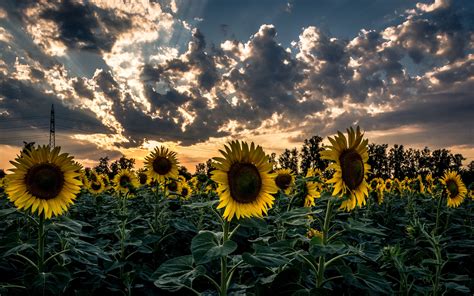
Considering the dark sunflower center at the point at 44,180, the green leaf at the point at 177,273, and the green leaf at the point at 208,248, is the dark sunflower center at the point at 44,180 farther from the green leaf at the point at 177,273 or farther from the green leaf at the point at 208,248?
the green leaf at the point at 208,248

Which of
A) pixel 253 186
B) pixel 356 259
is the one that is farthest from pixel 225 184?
pixel 356 259

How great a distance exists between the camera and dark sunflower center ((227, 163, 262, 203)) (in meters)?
3.04

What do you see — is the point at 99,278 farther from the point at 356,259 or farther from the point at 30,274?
the point at 356,259

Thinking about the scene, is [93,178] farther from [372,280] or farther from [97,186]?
[372,280]

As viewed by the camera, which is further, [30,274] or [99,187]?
[99,187]

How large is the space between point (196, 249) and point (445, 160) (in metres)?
94.8

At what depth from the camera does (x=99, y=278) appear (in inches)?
144

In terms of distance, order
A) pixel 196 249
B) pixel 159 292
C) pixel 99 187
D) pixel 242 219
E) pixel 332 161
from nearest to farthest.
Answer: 1. pixel 196 249
2. pixel 242 219
3. pixel 332 161
4. pixel 159 292
5. pixel 99 187

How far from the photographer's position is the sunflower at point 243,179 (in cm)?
298

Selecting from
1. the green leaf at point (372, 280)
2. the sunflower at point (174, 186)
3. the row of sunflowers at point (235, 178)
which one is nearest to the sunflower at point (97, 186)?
the sunflower at point (174, 186)

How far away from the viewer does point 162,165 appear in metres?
6.62

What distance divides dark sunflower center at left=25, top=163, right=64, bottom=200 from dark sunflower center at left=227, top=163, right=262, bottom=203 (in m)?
1.88

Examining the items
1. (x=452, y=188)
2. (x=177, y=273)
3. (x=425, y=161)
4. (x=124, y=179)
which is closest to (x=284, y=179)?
(x=452, y=188)

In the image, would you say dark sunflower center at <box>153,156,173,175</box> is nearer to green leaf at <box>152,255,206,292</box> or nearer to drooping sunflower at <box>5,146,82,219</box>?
drooping sunflower at <box>5,146,82,219</box>
